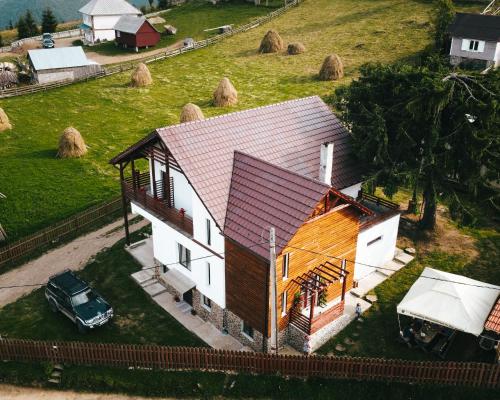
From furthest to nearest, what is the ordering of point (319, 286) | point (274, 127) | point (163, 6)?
point (163, 6), point (274, 127), point (319, 286)

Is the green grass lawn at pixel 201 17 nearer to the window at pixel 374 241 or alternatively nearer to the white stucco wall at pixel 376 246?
the white stucco wall at pixel 376 246

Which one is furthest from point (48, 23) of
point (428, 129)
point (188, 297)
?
point (428, 129)

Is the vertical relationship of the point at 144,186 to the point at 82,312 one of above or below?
above

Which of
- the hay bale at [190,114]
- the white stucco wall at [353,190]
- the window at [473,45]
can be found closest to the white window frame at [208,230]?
the white stucco wall at [353,190]

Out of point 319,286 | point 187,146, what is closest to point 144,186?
point 187,146

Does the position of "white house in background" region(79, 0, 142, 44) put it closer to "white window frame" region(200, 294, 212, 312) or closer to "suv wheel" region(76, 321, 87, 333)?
"suv wheel" region(76, 321, 87, 333)

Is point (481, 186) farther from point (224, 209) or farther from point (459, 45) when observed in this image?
point (459, 45)

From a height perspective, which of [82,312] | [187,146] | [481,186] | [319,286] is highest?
[187,146]
